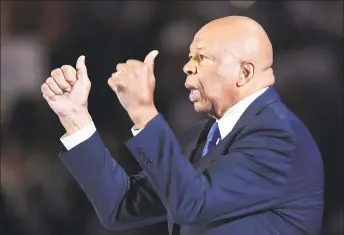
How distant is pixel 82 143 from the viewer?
909mm

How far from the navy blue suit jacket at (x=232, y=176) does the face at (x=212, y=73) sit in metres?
0.04

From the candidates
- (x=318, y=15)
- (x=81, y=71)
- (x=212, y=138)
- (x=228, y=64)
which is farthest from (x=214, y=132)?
(x=318, y=15)

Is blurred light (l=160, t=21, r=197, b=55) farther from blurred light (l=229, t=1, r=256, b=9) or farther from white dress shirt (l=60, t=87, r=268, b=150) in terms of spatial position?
white dress shirt (l=60, t=87, r=268, b=150)

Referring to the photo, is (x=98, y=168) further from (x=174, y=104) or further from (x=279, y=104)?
(x=174, y=104)

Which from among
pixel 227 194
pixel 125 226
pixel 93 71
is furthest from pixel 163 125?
pixel 93 71

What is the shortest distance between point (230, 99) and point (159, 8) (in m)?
0.85

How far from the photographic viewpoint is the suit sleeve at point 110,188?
92 cm

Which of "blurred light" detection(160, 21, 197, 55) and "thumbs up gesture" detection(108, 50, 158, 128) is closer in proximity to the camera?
"thumbs up gesture" detection(108, 50, 158, 128)

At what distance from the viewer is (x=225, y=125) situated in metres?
0.93

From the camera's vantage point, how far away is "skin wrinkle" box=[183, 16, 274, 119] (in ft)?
2.95

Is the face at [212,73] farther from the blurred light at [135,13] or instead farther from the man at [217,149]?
the blurred light at [135,13]

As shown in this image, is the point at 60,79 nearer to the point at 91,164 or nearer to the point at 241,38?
the point at 91,164

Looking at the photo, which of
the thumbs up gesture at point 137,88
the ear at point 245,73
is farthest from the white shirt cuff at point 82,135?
the ear at point 245,73

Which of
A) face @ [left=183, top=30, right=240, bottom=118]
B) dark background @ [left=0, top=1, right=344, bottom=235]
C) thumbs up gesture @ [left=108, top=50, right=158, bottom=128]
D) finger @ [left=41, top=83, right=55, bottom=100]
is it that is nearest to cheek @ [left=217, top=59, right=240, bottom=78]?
face @ [left=183, top=30, right=240, bottom=118]
